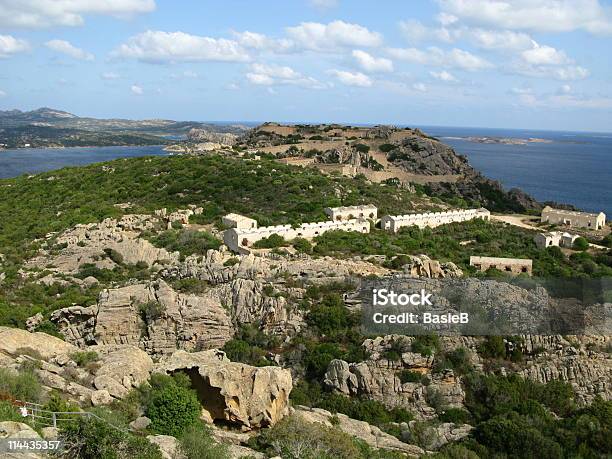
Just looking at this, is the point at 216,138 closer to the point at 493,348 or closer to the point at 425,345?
the point at 425,345

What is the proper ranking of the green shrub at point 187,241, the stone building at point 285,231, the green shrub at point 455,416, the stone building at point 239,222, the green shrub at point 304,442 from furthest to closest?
1. the stone building at point 239,222
2. the stone building at point 285,231
3. the green shrub at point 187,241
4. the green shrub at point 455,416
5. the green shrub at point 304,442

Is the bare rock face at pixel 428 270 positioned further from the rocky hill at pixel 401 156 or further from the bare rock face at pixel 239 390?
the rocky hill at pixel 401 156

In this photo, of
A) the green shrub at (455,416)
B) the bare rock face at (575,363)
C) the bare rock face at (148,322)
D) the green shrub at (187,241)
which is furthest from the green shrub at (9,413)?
the green shrub at (187,241)

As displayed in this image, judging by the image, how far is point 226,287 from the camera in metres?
19.3

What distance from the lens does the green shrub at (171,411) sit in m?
10.4

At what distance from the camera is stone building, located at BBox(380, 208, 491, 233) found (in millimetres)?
32156

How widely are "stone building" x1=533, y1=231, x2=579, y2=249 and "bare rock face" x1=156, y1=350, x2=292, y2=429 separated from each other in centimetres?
2393

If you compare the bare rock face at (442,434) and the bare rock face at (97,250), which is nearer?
the bare rock face at (442,434)

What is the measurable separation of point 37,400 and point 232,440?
3.83 metres

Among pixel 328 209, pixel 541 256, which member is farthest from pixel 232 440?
pixel 541 256

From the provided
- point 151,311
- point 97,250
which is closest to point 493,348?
point 151,311

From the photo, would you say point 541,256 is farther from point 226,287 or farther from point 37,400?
point 37,400

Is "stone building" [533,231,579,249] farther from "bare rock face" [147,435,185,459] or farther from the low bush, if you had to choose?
"bare rock face" [147,435,185,459]

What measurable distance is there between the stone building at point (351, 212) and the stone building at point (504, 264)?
7607 millimetres
